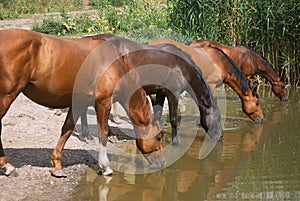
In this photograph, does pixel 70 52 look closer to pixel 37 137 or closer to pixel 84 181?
pixel 84 181

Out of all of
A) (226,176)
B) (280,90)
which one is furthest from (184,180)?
(280,90)

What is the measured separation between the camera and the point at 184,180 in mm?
7281

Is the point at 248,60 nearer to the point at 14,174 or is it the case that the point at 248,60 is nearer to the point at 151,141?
the point at 151,141

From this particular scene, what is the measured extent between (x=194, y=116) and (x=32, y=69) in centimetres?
520

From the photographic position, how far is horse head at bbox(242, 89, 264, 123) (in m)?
10.3

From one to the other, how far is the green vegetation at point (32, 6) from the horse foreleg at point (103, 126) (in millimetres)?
20976

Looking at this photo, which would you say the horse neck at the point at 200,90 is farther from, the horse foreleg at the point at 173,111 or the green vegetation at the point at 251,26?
the green vegetation at the point at 251,26

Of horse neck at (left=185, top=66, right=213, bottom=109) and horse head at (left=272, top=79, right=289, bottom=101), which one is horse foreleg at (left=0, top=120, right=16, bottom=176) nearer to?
horse neck at (left=185, top=66, right=213, bottom=109)

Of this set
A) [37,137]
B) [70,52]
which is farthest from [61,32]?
[70,52]

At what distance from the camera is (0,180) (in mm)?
6613

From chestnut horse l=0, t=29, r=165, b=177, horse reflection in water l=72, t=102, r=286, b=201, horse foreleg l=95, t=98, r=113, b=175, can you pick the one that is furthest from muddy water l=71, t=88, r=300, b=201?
chestnut horse l=0, t=29, r=165, b=177

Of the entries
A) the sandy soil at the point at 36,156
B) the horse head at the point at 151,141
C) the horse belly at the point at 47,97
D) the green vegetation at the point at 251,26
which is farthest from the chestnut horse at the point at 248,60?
the horse belly at the point at 47,97

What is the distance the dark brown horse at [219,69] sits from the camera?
10.1 metres

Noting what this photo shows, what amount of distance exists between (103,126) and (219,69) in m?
3.62
